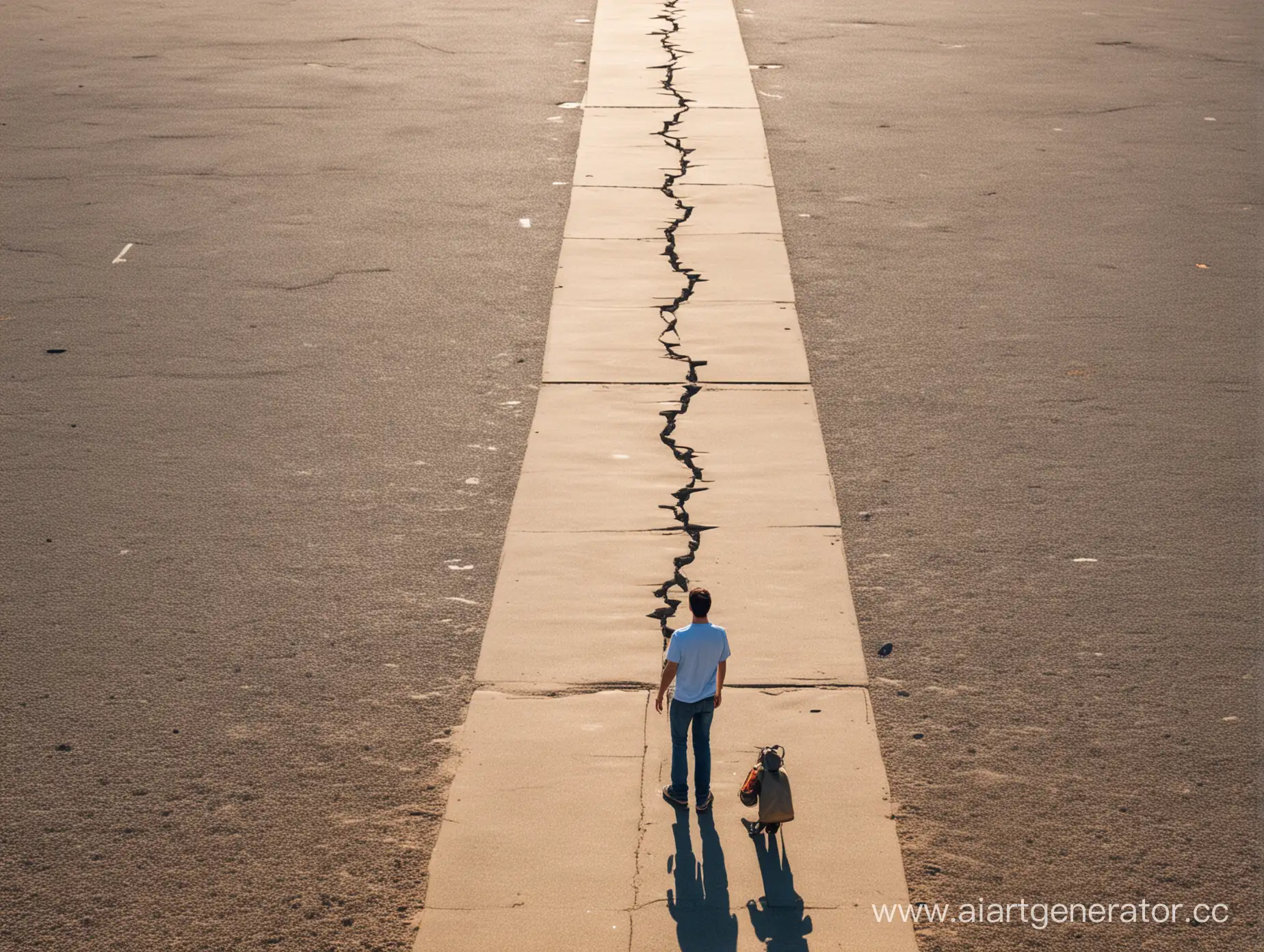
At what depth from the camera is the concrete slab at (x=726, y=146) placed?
1194 cm

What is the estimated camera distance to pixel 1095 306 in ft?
30.6

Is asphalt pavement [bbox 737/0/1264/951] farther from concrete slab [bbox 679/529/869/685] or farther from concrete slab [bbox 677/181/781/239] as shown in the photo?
concrete slab [bbox 677/181/781/239]

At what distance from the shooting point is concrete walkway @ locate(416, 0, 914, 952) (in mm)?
4543

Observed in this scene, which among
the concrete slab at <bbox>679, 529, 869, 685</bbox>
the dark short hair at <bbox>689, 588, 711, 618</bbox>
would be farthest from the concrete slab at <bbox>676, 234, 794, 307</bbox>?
the dark short hair at <bbox>689, 588, 711, 618</bbox>

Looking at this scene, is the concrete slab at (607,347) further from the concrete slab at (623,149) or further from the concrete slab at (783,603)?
the concrete slab at (623,149)

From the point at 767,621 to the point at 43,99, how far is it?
38.7ft

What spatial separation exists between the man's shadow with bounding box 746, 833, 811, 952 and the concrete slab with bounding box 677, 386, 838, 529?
2330mm

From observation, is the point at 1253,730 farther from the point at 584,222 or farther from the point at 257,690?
the point at 584,222

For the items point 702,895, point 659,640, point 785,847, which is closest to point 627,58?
point 659,640

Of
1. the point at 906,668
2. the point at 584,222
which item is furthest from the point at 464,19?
the point at 906,668

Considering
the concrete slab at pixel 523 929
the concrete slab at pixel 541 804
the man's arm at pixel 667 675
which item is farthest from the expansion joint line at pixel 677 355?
the concrete slab at pixel 523 929

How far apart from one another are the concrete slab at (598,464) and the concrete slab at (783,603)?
480 millimetres

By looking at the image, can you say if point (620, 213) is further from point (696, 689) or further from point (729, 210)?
point (696, 689)

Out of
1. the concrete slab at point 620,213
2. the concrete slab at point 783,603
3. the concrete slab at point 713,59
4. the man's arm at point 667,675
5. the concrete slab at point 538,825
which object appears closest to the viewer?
the concrete slab at point 538,825
